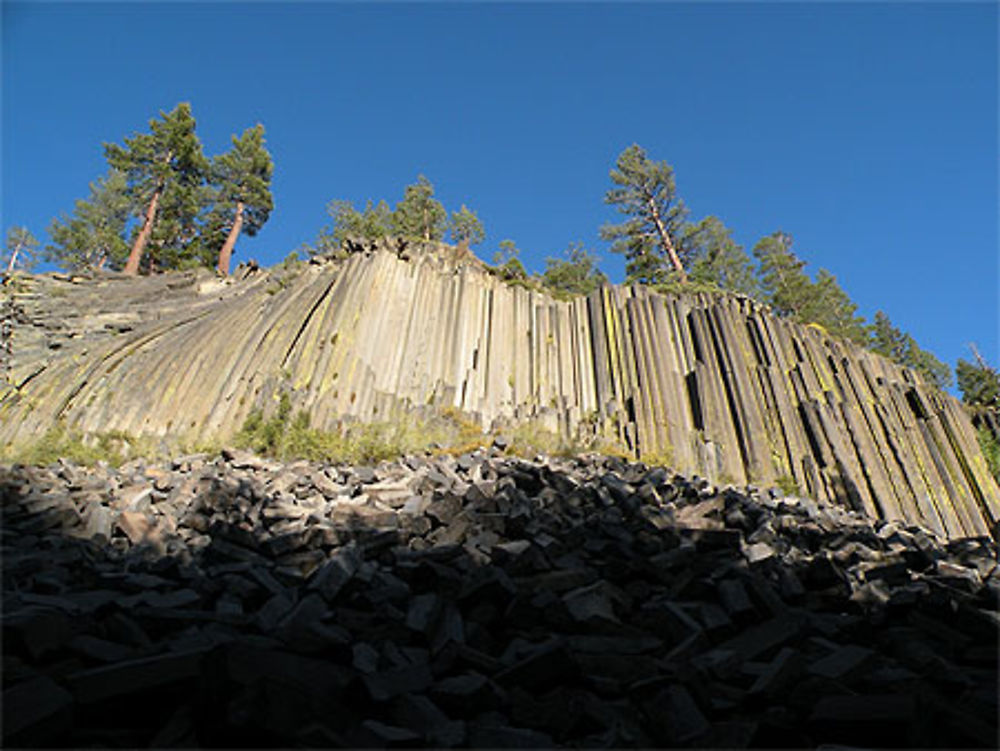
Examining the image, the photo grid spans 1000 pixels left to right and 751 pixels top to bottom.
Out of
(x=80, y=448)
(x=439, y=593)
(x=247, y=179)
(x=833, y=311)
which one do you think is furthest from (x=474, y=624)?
(x=833, y=311)

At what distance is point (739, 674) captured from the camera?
2.63 m

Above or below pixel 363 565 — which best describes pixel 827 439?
above

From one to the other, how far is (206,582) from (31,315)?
60.8ft

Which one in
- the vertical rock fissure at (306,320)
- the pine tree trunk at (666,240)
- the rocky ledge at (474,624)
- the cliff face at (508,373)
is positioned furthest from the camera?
the pine tree trunk at (666,240)

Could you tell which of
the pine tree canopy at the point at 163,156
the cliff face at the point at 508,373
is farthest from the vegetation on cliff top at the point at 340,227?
the cliff face at the point at 508,373

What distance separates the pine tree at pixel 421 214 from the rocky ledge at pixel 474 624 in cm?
2844

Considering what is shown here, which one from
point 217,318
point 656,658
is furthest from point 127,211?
point 656,658

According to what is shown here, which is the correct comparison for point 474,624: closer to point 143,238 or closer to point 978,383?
point 143,238

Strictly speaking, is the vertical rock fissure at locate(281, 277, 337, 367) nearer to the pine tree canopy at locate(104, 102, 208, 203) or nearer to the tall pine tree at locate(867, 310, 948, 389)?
the pine tree canopy at locate(104, 102, 208, 203)

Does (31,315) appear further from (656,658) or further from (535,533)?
(656,658)

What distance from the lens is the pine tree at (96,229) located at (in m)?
33.0

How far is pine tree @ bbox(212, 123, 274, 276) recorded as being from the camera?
3123 cm

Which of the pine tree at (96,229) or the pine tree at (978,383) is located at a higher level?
the pine tree at (96,229)

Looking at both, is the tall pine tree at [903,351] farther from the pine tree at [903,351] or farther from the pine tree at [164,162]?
the pine tree at [164,162]
